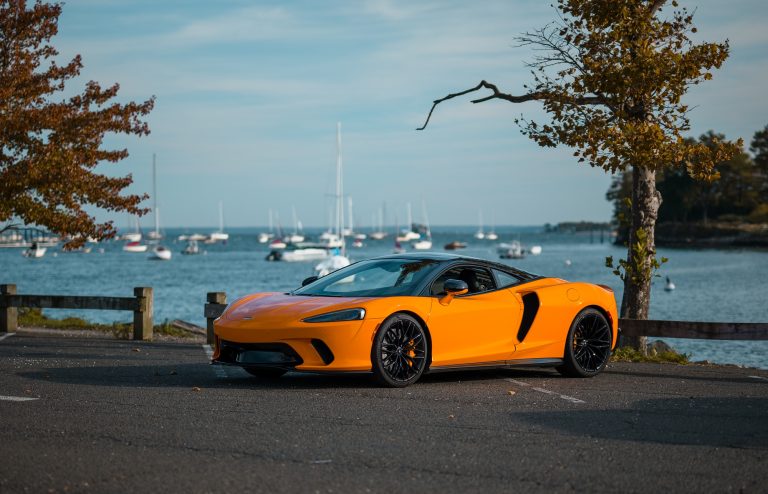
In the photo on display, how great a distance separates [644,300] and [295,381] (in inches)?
271

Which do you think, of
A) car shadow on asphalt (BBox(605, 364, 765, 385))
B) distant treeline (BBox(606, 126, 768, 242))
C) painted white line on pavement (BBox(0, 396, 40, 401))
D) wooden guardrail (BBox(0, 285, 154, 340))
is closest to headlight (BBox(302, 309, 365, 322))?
painted white line on pavement (BBox(0, 396, 40, 401))

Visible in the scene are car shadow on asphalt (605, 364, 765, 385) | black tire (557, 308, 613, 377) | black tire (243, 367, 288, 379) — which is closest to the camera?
black tire (243, 367, 288, 379)

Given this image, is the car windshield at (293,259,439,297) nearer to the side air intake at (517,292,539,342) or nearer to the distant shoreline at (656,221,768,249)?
Answer: the side air intake at (517,292,539,342)

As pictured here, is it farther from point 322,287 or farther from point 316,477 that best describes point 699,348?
point 316,477

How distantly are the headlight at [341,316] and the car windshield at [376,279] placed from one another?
54 cm

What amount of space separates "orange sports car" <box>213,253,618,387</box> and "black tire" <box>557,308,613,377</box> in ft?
0.04

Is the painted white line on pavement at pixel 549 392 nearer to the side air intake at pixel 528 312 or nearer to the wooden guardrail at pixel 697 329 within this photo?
the side air intake at pixel 528 312

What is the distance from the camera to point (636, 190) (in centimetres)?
1608

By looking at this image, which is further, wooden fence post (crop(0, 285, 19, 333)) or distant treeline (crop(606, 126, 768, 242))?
distant treeline (crop(606, 126, 768, 242))

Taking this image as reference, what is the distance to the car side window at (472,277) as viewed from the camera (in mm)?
11516

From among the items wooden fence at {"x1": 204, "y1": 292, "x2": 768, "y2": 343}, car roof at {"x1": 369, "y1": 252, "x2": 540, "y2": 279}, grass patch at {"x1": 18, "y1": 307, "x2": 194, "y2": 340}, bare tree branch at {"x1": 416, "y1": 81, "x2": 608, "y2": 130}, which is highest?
bare tree branch at {"x1": 416, "y1": 81, "x2": 608, "y2": 130}

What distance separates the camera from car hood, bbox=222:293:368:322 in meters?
10.5

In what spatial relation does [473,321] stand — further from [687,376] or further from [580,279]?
[580,279]

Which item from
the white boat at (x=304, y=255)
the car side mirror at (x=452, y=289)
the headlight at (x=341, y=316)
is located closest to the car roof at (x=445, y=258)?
the car side mirror at (x=452, y=289)
